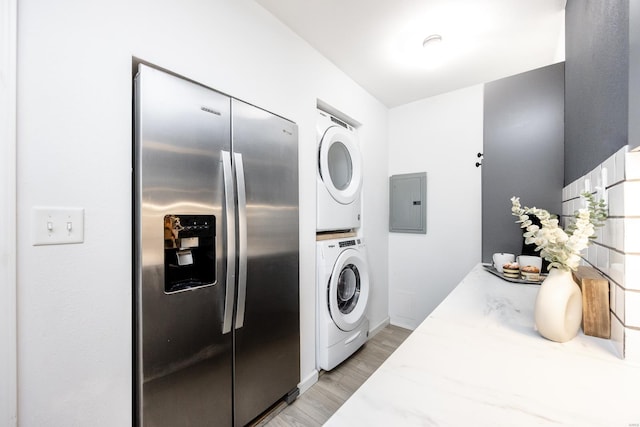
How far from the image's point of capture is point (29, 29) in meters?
0.82

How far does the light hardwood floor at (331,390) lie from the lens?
158 centimetres

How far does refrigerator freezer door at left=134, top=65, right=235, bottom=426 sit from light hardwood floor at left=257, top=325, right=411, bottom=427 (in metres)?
0.47

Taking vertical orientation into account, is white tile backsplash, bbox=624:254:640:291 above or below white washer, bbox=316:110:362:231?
below

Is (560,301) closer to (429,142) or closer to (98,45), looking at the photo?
(98,45)

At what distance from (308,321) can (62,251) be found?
1.45m

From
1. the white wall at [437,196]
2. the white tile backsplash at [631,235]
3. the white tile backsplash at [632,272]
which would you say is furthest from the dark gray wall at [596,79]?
the white wall at [437,196]

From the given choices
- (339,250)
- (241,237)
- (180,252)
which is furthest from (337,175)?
(180,252)

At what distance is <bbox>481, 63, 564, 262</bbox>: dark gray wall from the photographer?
6.57 ft

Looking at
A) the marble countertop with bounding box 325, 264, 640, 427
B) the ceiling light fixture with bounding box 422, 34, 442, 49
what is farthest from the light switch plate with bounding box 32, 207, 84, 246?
the ceiling light fixture with bounding box 422, 34, 442, 49

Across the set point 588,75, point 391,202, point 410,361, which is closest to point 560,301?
point 410,361

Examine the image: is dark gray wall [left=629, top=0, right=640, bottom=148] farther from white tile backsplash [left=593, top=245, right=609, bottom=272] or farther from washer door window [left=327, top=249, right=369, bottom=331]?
washer door window [left=327, top=249, right=369, bottom=331]

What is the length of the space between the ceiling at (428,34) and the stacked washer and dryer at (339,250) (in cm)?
53

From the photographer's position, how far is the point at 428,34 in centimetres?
182

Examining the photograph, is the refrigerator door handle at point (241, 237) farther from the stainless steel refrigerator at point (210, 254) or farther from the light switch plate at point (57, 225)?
the light switch plate at point (57, 225)
